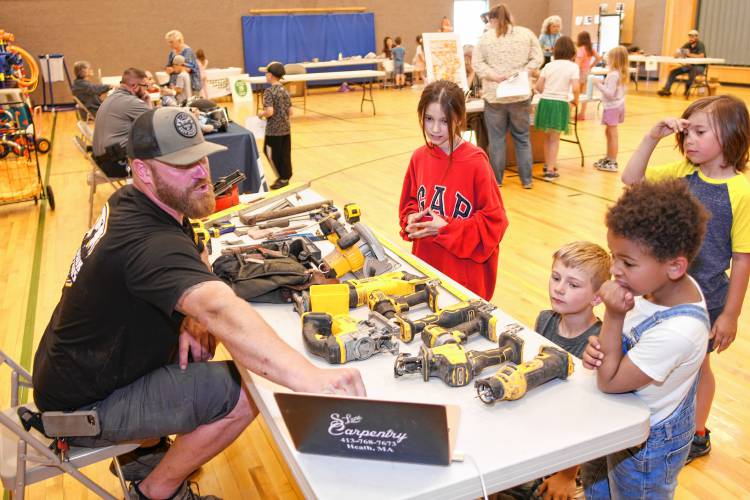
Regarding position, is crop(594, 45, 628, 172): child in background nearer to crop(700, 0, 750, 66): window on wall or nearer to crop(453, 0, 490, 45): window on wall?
crop(700, 0, 750, 66): window on wall

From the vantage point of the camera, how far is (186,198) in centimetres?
220

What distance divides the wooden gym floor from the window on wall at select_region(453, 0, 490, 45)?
7.89m

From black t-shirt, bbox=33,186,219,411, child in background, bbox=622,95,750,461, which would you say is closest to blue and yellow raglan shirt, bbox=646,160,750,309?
child in background, bbox=622,95,750,461

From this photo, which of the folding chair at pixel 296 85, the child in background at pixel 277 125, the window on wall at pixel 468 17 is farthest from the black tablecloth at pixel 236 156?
the window on wall at pixel 468 17

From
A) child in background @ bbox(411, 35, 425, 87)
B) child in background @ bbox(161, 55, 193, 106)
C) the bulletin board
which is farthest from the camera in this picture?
the bulletin board

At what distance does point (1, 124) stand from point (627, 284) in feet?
34.5

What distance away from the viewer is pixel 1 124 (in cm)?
980

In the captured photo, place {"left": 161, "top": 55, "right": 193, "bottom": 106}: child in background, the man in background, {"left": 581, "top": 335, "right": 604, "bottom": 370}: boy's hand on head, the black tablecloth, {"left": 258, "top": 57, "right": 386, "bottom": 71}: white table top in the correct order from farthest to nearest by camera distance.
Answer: {"left": 258, "top": 57, "right": 386, "bottom": 71}: white table top
the man in background
{"left": 161, "top": 55, "right": 193, "bottom": 106}: child in background
the black tablecloth
{"left": 581, "top": 335, "right": 604, "bottom": 370}: boy's hand on head

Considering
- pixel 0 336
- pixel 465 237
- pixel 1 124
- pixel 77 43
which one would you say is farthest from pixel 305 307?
pixel 77 43

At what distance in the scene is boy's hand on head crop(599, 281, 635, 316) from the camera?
5.15ft

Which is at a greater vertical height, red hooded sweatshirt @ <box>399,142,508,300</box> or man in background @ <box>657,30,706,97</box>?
man in background @ <box>657,30,706,97</box>

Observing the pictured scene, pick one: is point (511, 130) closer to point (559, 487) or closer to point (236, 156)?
point (236, 156)

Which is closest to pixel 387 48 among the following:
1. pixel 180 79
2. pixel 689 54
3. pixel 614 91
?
pixel 689 54

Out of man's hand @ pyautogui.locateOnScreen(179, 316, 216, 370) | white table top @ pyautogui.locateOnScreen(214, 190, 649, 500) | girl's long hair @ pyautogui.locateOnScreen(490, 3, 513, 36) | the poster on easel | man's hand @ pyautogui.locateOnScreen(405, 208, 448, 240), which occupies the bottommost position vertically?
man's hand @ pyautogui.locateOnScreen(179, 316, 216, 370)
